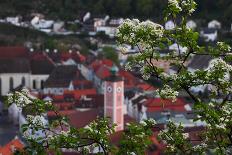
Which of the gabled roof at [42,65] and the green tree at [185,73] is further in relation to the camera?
the gabled roof at [42,65]

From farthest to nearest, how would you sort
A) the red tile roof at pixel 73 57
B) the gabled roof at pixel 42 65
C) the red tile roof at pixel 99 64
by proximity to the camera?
the red tile roof at pixel 73 57 → the red tile roof at pixel 99 64 → the gabled roof at pixel 42 65

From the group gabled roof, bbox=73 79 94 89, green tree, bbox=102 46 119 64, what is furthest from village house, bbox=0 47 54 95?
green tree, bbox=102 46 119 64

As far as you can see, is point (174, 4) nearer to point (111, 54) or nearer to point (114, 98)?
point (114, 98)

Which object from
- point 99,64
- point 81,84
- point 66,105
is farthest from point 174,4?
point 99,64

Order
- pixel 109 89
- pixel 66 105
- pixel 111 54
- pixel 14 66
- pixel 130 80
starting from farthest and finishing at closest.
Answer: pixel 111 54
pixel 14 66
pixel 130 80
pixel 66 105
pixel 109 89

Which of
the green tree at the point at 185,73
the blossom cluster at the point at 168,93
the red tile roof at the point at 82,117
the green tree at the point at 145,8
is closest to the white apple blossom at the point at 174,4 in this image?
the green tree at the point at 185,73

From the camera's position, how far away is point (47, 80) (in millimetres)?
42719

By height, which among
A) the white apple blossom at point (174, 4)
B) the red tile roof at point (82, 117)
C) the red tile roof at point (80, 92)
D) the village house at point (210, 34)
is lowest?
the red tile roof at point (82, 117)

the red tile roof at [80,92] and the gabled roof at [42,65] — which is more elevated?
the gabled roof at [42,65]

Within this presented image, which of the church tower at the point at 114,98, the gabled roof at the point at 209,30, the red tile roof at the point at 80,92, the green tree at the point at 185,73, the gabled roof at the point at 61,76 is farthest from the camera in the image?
the gabled roof at the point at 209,30

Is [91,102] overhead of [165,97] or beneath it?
beneath

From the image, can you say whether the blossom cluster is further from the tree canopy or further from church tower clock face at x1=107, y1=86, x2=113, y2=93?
church tower clock face at x1=107, y1=86, x2=113, y2=93

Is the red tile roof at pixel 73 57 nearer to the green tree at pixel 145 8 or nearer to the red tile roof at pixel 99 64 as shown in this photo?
the red tile roof at pixel 99 64

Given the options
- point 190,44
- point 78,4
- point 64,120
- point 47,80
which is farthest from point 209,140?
point 78,4
